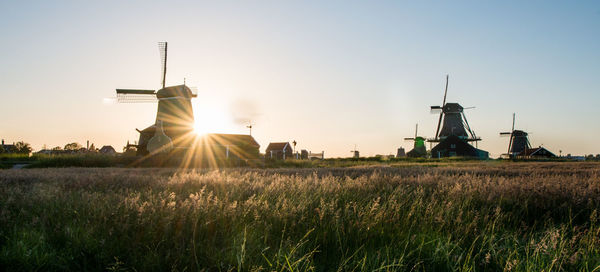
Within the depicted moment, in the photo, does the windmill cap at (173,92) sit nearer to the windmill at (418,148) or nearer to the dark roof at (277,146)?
the dark roof at (277,146)

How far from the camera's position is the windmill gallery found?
121ft

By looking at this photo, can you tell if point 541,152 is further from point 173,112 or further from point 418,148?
point 173,112

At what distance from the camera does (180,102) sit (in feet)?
123

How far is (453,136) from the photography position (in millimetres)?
58688

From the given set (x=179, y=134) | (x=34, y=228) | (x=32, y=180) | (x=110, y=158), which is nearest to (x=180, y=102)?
(x=179, y=134)

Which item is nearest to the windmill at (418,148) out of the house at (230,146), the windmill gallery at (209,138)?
the windmill gallery at (209,138)

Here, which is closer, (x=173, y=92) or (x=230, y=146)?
(x=173, y=92)

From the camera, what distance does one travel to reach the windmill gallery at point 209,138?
3684cm

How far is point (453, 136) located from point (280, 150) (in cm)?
3130

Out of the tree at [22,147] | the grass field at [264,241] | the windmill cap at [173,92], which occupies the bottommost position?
the grass field at [264,241]

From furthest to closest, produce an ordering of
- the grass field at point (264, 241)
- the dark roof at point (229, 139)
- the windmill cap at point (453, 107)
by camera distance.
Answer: the windmill cap at point (453, 107), the dark roof at point (229, 139), the grass field at point (264, 241)

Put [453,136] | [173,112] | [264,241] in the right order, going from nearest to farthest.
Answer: [264,241]
[173,112]
[453,136]

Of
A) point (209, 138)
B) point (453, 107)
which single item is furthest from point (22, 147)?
point (453, 107)

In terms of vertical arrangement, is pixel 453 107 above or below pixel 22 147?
above
